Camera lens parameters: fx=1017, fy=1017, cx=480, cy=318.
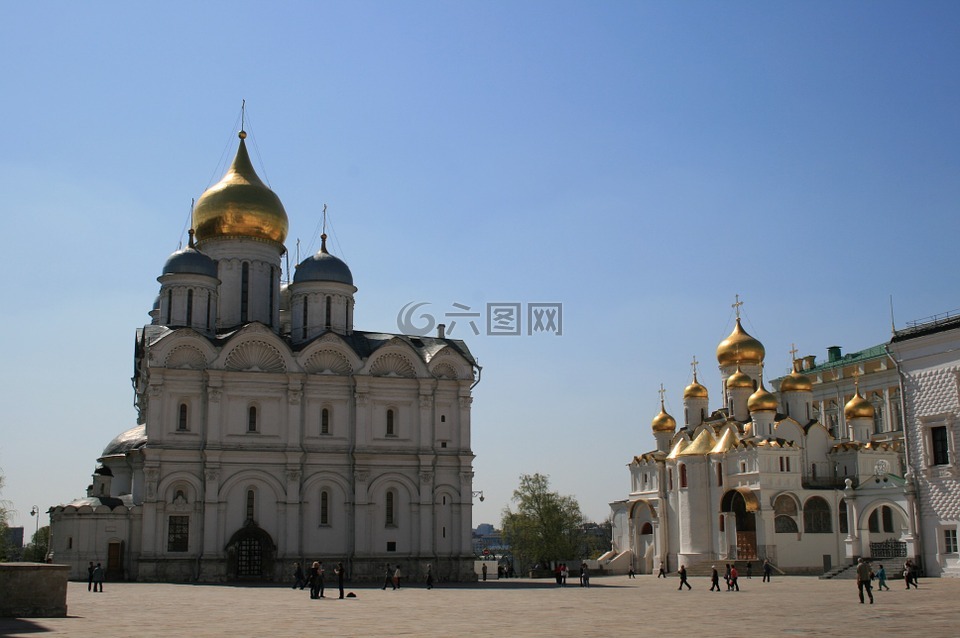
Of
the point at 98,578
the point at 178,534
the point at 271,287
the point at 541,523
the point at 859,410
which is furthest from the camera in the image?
the point at 541,523

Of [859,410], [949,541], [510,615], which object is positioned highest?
[859,410]

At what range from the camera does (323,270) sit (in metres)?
43.5

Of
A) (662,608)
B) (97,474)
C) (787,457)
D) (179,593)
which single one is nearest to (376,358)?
(97,474)

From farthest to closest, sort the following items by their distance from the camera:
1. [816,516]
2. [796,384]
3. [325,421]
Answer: [796,384] < [816,516] < [325,421]

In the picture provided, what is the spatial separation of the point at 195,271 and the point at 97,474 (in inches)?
358

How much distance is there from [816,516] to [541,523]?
22.3m

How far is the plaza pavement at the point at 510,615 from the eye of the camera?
15039mm

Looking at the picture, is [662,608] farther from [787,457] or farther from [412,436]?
[787,457]

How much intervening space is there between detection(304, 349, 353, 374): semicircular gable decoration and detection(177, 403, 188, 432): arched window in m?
4.95

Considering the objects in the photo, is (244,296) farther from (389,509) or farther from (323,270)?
(389,509)

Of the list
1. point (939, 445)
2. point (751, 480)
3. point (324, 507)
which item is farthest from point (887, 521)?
point (324, 507)

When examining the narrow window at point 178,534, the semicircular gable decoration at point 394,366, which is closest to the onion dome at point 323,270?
the semicircular gable decoration at point 394,366

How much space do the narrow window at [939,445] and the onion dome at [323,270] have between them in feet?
78.4

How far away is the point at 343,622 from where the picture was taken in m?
17.4
